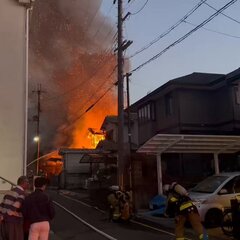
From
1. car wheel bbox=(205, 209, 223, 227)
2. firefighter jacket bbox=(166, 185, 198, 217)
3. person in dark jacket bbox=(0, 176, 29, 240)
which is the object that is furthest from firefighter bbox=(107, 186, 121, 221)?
person in dark jacket bbox=(0, 176, 29, 240)

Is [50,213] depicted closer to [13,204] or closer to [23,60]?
[13,204]

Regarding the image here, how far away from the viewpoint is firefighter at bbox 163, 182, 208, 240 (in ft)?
30.9

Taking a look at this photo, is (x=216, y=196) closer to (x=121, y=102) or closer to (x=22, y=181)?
(x=121, y=102)

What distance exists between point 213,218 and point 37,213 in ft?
27.3

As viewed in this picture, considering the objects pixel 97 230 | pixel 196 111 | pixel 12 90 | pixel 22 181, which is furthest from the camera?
pixel 196 111

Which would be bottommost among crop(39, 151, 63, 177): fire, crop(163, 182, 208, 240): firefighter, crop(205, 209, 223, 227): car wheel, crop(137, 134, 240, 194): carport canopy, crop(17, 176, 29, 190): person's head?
crop(205, 209, 223, 227): car wheel

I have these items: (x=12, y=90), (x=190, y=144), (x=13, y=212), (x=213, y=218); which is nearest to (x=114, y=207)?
(x=213, y=218)

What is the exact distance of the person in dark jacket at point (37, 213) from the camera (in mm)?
6301

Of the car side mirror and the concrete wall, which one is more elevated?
the concrete wall

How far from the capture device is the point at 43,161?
2237 inches

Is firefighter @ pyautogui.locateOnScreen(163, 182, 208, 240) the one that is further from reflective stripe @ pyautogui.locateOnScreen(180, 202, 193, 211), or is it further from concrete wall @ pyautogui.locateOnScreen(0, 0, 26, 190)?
concrete wall @ pyautogui.locateOnScreen(0, 0, 26, 190)

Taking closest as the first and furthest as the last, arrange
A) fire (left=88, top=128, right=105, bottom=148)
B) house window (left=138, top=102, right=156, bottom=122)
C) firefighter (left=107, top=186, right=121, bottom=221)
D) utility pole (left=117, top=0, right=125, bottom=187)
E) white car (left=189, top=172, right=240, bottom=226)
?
white car (left=189, top=172, right=240, bottom=226), firefighter (left=107, top=186, right=121, bottom=221), utility pole (left=117, top=0, right=125, bottom=187), house window (left=138, top=102, right=156, bottom=122), fire (left=88, top=128, right=105, bottom=148)

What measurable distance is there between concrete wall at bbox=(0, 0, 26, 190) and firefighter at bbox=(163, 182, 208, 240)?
4080 millimetres

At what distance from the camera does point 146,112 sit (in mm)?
31438
